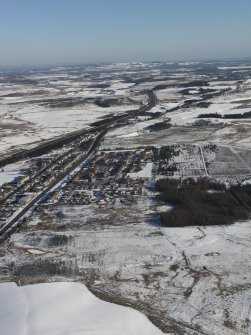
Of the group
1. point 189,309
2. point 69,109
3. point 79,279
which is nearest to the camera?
point 189,309

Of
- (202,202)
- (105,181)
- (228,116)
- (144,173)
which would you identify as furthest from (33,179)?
(228,116)

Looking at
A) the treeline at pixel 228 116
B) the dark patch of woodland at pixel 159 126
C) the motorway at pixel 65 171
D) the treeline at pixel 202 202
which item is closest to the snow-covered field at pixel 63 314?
the motorway at pixel 65 171

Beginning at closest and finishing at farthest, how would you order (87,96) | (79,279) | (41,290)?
(41,290), (79,279), (87,96)

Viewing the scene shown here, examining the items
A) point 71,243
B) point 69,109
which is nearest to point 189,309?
point 71,243

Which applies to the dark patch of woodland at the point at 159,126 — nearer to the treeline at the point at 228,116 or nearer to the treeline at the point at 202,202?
the treeline at the point at 228,116

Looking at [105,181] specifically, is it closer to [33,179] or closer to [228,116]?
[33,179]

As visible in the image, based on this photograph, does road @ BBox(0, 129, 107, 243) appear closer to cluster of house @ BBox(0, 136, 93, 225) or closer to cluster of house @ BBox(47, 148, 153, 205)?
cluster of house @ BBox(0, 136, 93, 225)

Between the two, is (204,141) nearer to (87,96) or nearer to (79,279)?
(79,279)
